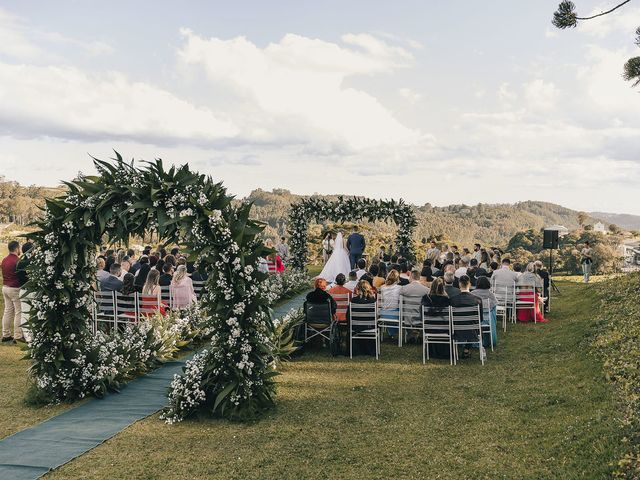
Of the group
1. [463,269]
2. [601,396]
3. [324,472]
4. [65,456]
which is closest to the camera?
[324,472]

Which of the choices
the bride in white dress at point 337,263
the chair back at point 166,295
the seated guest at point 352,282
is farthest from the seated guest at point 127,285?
the bride in white dress at point 337,263

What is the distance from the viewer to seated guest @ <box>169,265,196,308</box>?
509 inches

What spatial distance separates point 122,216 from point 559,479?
6205mm

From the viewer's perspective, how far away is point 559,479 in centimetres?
585

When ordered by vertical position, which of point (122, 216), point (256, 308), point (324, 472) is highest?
point (122, 216)

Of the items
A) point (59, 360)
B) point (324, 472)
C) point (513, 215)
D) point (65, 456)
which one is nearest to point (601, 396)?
point (324, 472)

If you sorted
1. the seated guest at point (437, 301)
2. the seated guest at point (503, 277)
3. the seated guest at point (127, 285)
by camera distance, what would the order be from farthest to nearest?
the seated guest at point (503, 277)
the seated guest at point (127, 285)
the seated guest at point (437, 301)

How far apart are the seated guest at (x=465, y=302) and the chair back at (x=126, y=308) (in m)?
6.03

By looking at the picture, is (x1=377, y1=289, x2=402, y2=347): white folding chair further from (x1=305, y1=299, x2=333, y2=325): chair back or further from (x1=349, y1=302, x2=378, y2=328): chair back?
(x1=305, y1=299, x2=333, y2=325): chair back

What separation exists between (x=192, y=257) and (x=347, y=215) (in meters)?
16.3

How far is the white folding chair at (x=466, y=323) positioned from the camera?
34.4 feet

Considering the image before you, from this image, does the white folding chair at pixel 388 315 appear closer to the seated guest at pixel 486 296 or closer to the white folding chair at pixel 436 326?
the white folding chair at pixel 436 326

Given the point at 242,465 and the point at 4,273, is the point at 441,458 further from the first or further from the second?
the point at 4,273

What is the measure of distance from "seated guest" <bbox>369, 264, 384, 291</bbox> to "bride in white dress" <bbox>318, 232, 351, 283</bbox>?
6.38 metres
